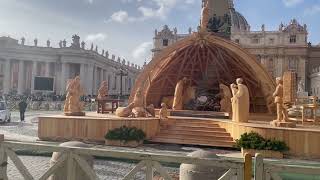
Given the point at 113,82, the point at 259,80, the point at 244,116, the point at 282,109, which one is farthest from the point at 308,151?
the point at 113,82

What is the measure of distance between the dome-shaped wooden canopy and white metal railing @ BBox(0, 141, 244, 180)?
15.6m

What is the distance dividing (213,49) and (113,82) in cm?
7762

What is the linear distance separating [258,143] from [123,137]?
19.8 feet

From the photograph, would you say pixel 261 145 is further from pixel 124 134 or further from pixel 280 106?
pixel 124 134

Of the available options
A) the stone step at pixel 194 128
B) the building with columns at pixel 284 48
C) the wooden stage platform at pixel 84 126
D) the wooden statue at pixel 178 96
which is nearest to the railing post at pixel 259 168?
the wooden stage platform at pixel 84 126

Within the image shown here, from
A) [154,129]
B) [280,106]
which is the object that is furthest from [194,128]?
[280,106]

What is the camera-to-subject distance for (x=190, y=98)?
2536cm

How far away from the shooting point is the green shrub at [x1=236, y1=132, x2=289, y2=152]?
14461 mm

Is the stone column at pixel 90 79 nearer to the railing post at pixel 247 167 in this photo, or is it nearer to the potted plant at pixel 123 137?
the potted plant at pixel 123 137

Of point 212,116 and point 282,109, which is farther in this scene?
point 212,116

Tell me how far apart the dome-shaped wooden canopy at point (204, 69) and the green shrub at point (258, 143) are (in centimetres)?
777

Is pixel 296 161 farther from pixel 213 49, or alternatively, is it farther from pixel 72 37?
pixel 72 37

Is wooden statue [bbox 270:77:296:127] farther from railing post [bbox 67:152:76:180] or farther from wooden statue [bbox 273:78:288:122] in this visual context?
railing post [bbox 67:152:76:180]

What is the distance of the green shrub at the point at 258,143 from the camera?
47.4 ft
